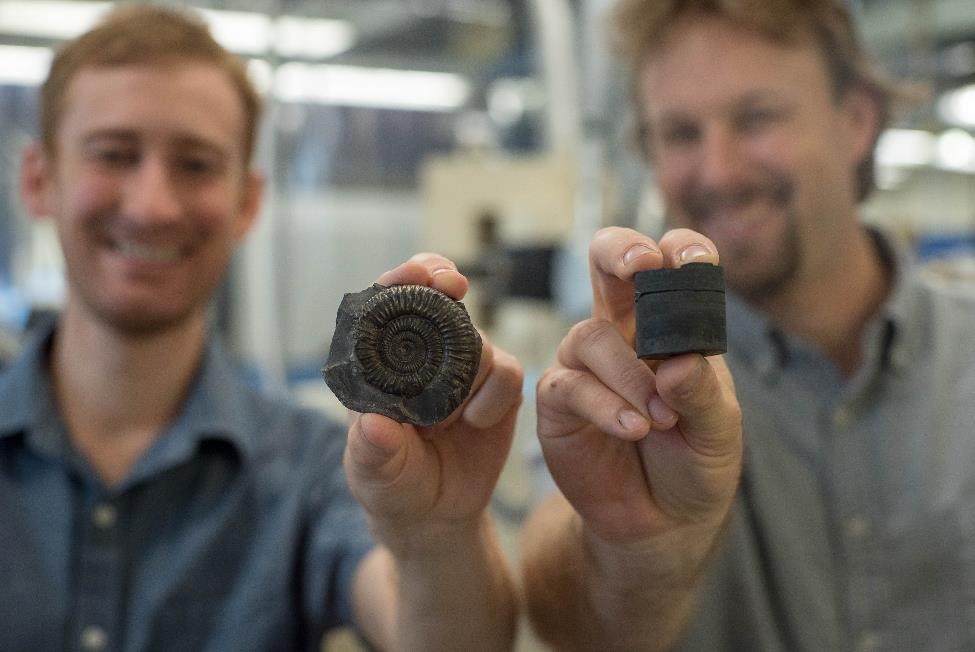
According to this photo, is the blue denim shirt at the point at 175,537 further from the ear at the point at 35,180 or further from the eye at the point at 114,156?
the eye at the point at 114,156

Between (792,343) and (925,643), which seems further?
(792,343)

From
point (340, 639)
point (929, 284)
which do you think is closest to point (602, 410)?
point (929, 284)

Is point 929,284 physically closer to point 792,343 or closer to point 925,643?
point 792,343

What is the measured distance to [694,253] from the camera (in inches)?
32.4

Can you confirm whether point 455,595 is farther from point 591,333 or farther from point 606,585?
point 591,333

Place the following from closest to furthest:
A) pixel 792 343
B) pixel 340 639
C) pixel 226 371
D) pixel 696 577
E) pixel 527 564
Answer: pixel 696 577 → pixel 527 564 → pixel 792 343 → pixel 226 371 → pixel 340 639

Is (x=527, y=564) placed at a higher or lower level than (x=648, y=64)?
lower

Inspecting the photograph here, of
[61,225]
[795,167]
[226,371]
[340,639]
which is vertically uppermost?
[795,167]

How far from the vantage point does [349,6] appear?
5676 mm

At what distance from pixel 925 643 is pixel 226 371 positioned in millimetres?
1267

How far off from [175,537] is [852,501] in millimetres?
1074

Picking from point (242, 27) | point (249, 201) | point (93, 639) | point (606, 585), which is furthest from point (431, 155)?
point (606, 585)

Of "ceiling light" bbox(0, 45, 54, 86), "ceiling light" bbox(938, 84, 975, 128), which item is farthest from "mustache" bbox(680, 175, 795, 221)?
"ceiling light" bbox(938, 84, 975, 128)

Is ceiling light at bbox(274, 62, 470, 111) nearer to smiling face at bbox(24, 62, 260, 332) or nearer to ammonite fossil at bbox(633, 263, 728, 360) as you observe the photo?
smiling face at bbox(24, 62, 260, 332)
